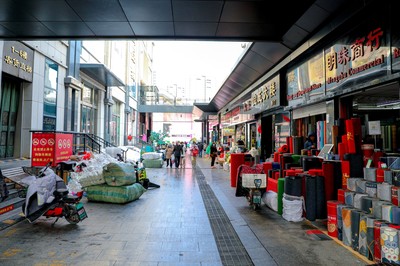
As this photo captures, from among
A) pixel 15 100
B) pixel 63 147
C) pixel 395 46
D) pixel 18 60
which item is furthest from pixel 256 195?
pixel 15 100

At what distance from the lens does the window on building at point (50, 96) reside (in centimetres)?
1271

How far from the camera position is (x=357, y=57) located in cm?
592

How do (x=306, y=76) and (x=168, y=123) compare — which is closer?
(x=306, y=76)

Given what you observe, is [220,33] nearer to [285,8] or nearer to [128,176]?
[285,8]

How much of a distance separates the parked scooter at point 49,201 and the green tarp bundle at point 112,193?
167 centimetres

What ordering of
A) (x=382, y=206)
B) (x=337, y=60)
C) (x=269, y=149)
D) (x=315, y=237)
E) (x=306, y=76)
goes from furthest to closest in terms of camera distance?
1. (x=269, y=149)
2. (x=306, y=76)
3. (x=337, y=60)
4. (x=315, y=237)
5. (x=382, y=206)

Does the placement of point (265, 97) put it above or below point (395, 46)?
above

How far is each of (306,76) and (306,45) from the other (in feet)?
3.44

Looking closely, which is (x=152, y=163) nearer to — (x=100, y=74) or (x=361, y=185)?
(x=100, y=74)

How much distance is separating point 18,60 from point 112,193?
23.1 ft

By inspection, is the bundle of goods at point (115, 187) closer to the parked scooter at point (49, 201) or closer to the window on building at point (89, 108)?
the parked scooter at point (49, 201)

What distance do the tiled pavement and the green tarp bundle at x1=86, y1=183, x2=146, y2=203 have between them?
317 millimetres

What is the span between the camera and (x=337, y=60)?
6773mm

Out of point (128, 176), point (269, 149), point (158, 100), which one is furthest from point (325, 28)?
point (158, 100)
